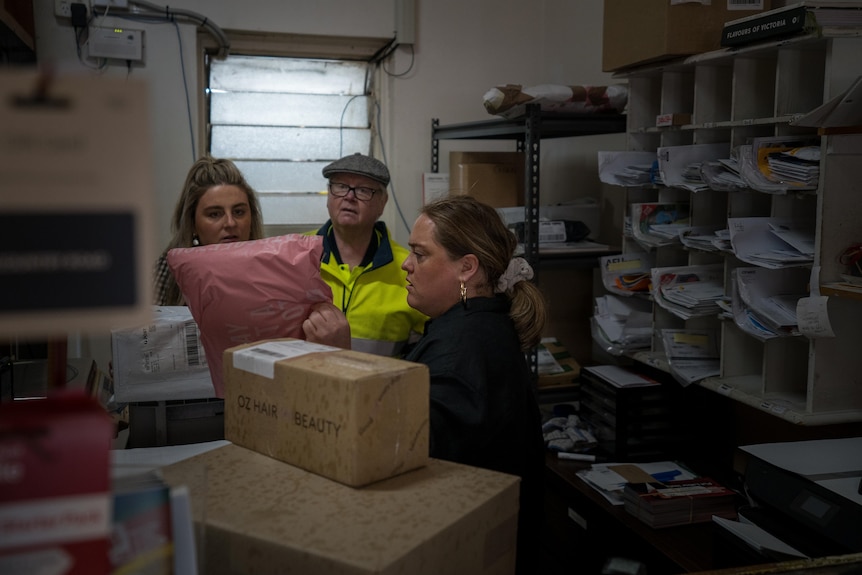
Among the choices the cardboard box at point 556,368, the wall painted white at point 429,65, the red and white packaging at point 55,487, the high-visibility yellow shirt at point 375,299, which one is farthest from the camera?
the wall painted white at point 429,65

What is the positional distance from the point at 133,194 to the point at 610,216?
315 cm

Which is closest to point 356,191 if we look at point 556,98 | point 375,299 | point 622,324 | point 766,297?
point 375,299

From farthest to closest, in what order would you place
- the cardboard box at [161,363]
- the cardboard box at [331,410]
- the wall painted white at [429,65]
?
the wall painted white at [429,65] → the cardboard box at [161,363] → the cardboard box at [331,410]

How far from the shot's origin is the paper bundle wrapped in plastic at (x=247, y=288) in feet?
4.53

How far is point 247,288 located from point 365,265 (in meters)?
1.20

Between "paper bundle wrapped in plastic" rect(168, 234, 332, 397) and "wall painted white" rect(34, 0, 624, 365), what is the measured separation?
2062mm

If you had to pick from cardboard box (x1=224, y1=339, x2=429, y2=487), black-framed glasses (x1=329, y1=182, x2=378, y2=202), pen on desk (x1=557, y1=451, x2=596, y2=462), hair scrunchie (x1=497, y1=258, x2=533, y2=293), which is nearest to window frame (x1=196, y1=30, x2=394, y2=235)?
black-framed glasses (x1=329, y1=182, x2=378, y2=202)

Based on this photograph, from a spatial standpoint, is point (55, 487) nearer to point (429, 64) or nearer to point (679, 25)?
point (679, 25)

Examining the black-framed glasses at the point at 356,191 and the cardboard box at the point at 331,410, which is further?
the black-framed glasses at the point at 356,191

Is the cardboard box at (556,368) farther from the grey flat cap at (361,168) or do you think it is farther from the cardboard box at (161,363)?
the cardboard box at (161,363)

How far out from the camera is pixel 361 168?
256 centimetres

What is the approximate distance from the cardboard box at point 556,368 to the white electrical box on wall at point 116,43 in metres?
2.14

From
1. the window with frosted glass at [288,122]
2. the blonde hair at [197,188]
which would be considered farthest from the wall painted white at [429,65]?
the blonde hair at [197,188]

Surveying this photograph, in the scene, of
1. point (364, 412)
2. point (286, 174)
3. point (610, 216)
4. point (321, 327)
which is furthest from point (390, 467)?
point (286, 174)
